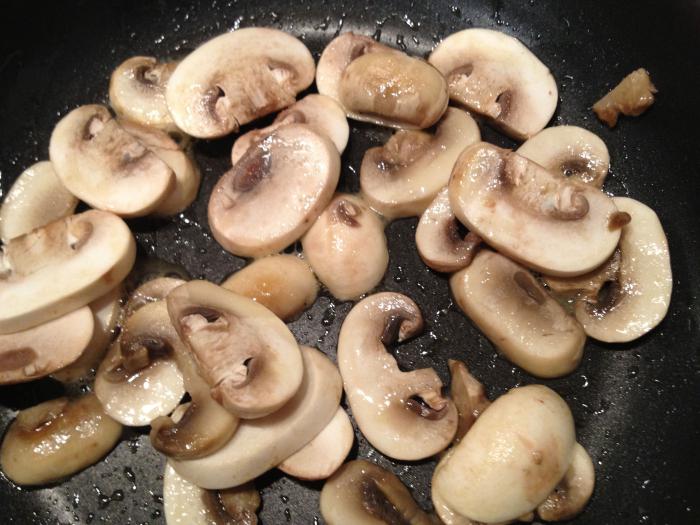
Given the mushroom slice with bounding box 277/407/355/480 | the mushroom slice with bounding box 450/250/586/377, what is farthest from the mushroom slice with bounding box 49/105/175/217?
the mushroom slice with bounding box 450/250/586/377

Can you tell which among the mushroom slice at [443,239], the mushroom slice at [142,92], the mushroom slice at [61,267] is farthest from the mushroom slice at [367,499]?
the mushroom slice at [142,92]

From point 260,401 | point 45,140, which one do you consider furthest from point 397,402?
point 45,140

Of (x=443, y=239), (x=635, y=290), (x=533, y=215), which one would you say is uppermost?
(x=533, y=215)

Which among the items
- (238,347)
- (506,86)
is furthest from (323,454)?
(506,86)

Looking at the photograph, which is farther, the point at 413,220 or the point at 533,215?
the point at 413,220

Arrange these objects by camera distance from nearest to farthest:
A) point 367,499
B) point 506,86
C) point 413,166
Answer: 1. point 367,499
2. point 413,166
3. point 506,86

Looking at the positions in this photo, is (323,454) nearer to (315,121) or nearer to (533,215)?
(533,215)
